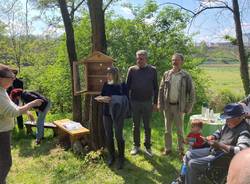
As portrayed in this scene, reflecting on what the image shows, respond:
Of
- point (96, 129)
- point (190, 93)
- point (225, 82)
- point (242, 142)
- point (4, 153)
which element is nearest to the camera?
point (242, 142)

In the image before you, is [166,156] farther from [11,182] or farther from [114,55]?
[114,55]

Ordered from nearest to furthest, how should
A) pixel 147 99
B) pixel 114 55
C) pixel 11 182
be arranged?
1. pixel 11 182
2. pixel 147 99
3. pixel 114 55

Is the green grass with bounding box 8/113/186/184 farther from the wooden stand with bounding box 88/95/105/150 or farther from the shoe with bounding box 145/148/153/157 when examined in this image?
the wooden stand with bounding box 88/95/105/150

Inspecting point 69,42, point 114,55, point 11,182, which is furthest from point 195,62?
point 11,182

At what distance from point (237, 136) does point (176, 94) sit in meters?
1.94

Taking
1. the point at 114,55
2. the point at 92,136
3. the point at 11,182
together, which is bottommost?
the point at 11,182

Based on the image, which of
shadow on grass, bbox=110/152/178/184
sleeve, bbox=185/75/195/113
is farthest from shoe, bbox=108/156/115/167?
sleeve, bbox=185/75/195/113

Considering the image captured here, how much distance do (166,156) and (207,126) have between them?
844 mm

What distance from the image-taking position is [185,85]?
593 centimetres

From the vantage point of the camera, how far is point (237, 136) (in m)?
4.15

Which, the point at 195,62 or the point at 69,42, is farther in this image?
the point at 195,62

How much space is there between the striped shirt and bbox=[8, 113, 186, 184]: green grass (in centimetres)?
143

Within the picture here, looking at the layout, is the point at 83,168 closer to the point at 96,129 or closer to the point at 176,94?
the point at 96,129

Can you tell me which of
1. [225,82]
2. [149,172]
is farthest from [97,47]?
[225,82]
